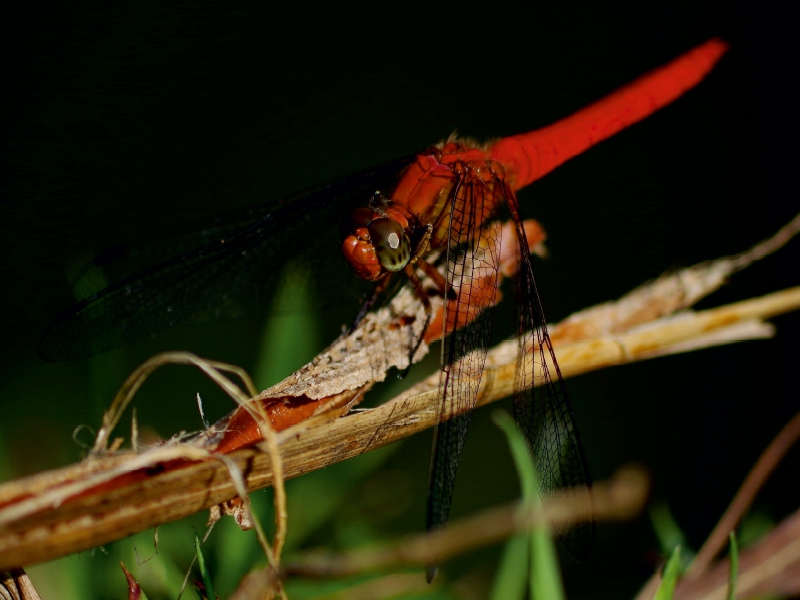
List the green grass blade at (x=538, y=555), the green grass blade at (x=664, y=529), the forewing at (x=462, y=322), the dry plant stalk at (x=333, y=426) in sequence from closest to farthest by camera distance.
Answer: the dry plant stalk at (x=333, y=426) < the green grass blade at (x=538, y=555) < the forewing at (x=462, y=322) < the green grass blade at (x=664, y=529)

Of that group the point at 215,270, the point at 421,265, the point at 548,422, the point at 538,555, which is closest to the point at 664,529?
the point at 548,422

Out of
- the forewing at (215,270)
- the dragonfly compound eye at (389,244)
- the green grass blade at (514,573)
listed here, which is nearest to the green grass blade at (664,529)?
the green grass blade at (514,573)

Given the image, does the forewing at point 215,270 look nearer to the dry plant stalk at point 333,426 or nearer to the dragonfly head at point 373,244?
the dragonfly head at point 373,244

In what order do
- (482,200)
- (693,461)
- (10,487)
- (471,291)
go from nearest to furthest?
(10,487), (471,291), (482,200), (693,461)

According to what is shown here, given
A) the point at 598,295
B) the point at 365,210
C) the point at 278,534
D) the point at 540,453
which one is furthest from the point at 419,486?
the point at 598,295

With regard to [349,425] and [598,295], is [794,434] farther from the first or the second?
[598,295]

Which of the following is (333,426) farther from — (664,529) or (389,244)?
(664,529)

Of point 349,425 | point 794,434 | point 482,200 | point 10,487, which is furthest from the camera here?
point 482,200
